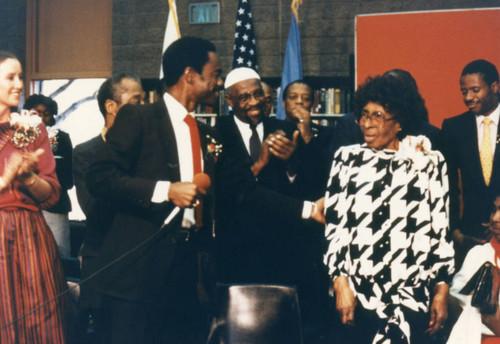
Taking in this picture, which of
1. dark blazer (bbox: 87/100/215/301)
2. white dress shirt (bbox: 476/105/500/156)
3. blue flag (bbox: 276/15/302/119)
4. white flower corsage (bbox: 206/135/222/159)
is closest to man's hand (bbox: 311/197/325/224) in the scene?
white flower corsage (bbox: 206/135/222/159)

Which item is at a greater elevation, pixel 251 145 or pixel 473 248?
pixel 251 145

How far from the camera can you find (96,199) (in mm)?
3186

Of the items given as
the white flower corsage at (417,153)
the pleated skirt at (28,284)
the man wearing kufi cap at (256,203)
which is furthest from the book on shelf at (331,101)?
the pleated skirt at (28,284)

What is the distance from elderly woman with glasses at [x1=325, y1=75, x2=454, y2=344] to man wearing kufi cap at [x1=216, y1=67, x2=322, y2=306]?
1.44 ft

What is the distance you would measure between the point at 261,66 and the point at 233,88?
398 cm

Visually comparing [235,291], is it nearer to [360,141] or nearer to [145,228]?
[145,228]

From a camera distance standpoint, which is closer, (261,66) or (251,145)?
(251,145)

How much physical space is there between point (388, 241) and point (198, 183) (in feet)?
2.52

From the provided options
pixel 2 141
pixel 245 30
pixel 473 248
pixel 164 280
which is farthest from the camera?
pixel 245 30

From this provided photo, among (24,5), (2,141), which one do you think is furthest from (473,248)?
(24,5)

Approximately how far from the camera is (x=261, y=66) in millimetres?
7316

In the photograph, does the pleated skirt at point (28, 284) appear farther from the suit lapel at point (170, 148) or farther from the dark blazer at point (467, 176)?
the dark blazer at point (467, 176)

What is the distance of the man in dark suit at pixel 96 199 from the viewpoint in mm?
3035

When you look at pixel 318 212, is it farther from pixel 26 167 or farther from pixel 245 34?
pixel 245 34
